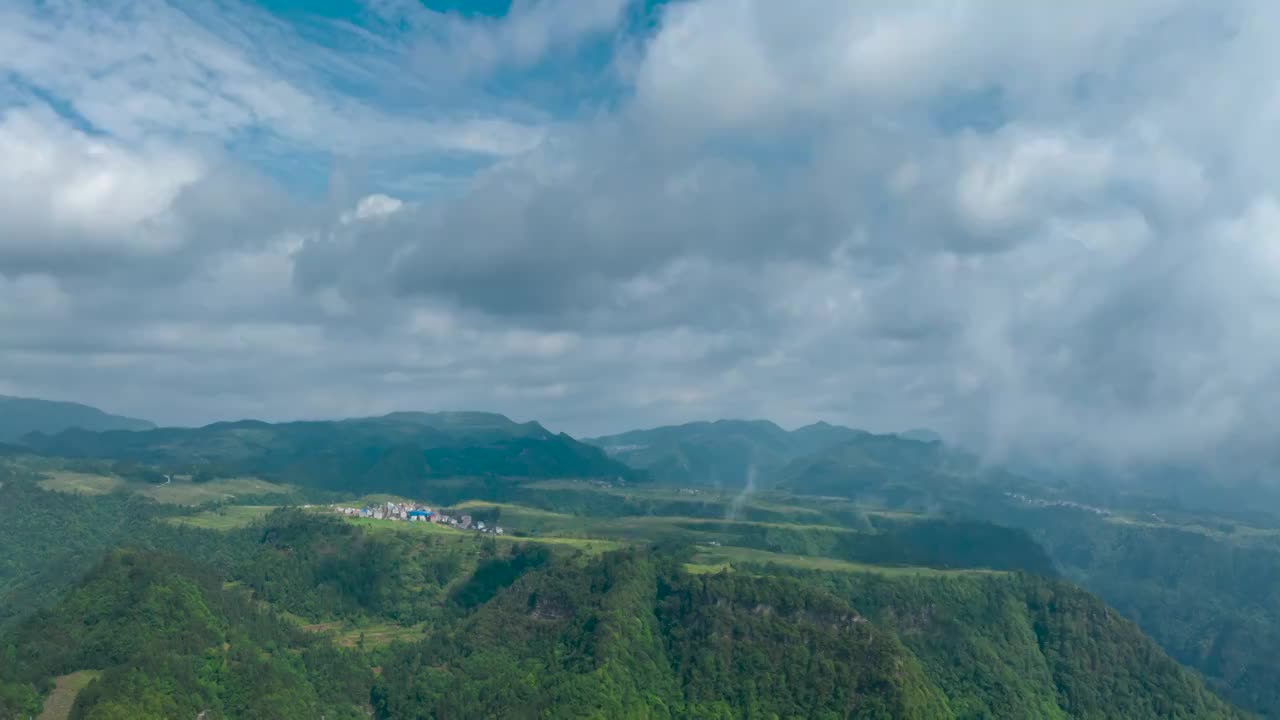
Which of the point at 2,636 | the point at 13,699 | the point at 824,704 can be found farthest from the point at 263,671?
the point at 824,704

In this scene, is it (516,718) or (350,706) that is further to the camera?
(350,706)

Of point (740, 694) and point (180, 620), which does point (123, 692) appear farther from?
point (740, 694)

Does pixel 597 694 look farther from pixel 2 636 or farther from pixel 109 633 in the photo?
pixel 2 636

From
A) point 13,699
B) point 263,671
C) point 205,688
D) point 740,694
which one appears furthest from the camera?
point 740,694

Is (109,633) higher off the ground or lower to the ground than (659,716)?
higher

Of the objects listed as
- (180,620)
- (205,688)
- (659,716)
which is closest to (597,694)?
(659,716)

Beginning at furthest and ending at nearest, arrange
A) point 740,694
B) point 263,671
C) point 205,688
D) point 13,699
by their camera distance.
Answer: point 740,694 < point 263,671 < point 205,688 < point 13,699
